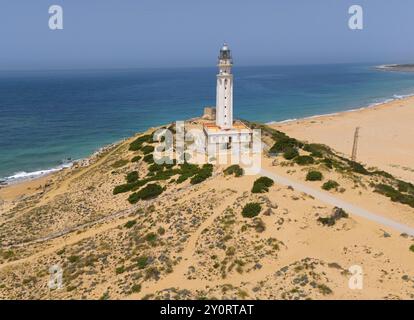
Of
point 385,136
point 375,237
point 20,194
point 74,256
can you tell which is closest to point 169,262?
point 74,256

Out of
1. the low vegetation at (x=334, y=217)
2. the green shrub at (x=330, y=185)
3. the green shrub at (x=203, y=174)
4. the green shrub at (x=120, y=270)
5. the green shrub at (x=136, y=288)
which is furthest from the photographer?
the green shrub at (x=203, y=174)

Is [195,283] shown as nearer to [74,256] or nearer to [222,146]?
[74,256]

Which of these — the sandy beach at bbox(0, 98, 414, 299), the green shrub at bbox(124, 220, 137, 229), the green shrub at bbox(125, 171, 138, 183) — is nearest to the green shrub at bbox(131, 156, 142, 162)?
the sandy beach at bbox(0, 98, 414, 299)

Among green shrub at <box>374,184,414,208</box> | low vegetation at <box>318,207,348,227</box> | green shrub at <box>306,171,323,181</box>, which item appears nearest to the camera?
low vegetation at <box>318,207,348,227</box>

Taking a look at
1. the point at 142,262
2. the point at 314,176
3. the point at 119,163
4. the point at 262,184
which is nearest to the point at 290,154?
the point at 314,176

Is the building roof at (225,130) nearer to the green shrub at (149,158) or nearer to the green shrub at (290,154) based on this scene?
the green shrub at (290,154)

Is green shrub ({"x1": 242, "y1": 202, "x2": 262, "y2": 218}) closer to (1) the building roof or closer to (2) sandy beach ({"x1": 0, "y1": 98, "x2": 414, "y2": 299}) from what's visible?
(2) sandy beach ({"x1": 0, "y1": 98, "x2": 414, "y2": 299})

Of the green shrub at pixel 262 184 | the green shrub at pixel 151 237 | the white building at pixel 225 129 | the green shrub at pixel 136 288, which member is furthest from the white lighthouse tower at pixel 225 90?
the green shrub at pixel 136 288
